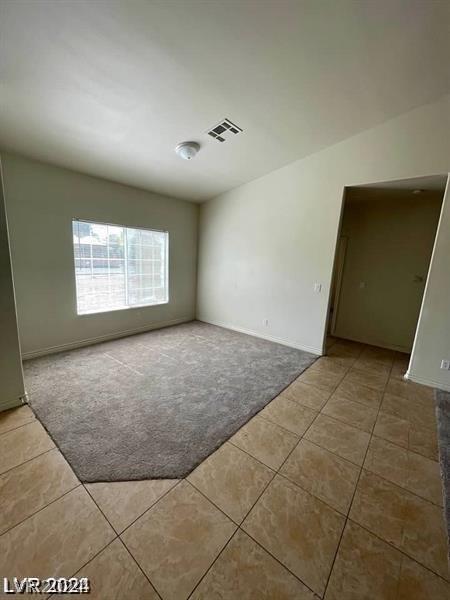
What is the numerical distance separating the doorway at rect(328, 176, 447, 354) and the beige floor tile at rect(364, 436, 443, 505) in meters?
2.55

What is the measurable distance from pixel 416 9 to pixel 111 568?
3869 millimetres

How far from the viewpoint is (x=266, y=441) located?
199 centimetres

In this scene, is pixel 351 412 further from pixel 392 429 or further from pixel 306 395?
pixel 306 395

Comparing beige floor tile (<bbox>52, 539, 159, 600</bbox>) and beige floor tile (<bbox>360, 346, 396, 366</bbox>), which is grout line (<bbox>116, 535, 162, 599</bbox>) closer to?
beige floor tile (<bbox>52, 539, 159, 600</bbox>)

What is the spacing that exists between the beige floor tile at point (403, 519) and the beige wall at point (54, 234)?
13.0ft

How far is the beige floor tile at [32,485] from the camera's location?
137 centimetres

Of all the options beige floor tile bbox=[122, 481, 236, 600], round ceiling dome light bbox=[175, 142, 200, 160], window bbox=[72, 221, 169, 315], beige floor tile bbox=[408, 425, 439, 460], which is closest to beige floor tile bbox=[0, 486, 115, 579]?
beige floor tile bbox=[122, 481, 236, 600]

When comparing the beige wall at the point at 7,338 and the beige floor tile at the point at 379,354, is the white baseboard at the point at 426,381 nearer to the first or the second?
the beige floor tile at the point at 379,354

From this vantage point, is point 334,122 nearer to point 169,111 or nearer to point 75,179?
point 169,111

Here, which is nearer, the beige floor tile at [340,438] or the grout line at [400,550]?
the grout line at [400,550]

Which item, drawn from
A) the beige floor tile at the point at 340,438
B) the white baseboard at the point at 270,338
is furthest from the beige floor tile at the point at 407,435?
the white baseboard at the point at 270,338

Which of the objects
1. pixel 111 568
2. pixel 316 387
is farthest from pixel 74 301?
pixel 316 387

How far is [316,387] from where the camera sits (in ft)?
9.39

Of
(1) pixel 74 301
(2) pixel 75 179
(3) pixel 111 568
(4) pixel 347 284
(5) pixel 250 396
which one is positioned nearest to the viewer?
(3) pixel 111 568
